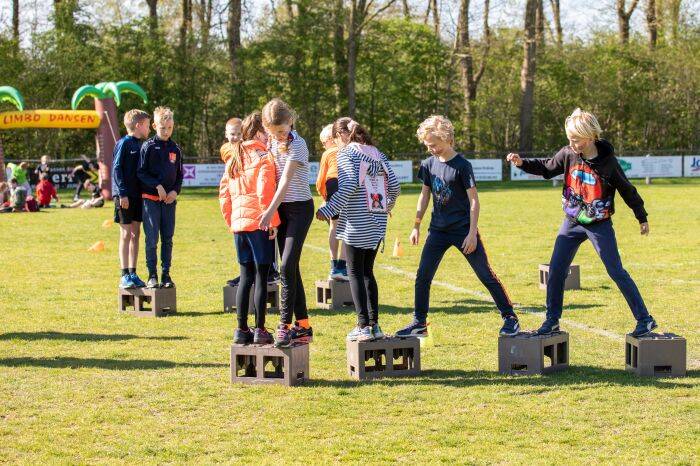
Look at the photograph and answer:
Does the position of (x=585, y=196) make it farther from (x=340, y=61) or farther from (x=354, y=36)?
(x=340, y=61)

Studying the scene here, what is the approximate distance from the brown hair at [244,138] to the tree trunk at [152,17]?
1638 inches

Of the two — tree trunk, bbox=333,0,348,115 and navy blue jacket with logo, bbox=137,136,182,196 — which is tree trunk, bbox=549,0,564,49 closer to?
tree trunk, bbox=333,0,348,115

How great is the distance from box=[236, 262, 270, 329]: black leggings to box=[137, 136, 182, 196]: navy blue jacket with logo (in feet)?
10.2

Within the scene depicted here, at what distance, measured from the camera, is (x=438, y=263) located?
762cm

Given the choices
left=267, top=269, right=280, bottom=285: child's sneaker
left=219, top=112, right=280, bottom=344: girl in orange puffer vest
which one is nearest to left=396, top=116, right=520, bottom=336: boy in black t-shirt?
left=219, top=112, right=280, bottom=344: girl in orange puffer vest

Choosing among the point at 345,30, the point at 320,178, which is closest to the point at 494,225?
the point at 320,178

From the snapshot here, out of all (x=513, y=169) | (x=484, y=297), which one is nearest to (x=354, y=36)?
(x=513, y=169)

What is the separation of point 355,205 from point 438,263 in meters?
0.81

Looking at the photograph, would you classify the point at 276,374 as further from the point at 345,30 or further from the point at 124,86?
the point at 345,30

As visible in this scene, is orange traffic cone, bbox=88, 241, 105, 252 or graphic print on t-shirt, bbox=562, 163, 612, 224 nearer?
graphic print on t-shirt, bbox=562, 163, 612, 224

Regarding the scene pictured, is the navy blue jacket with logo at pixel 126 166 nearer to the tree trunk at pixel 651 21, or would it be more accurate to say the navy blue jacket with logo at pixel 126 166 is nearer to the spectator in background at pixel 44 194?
the spectator in background at pixel 44 194

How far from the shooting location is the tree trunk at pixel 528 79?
48219mm

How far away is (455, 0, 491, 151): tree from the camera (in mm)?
50344

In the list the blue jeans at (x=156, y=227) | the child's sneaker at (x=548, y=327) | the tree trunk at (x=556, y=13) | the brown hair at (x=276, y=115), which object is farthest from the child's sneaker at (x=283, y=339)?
the tree trunk at (x=556, y=13)
